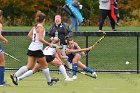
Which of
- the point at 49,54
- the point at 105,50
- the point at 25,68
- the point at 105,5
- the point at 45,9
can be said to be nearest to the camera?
the point at 25,68

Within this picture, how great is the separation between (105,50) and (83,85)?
660 centimetres

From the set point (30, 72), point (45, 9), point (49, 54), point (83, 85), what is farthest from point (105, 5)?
point (45, 9)

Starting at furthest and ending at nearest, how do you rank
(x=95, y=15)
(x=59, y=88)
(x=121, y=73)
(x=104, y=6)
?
(x=95, y=15) < (x=104, y=6) < (x=121, y=73) < (x=59, y=88)

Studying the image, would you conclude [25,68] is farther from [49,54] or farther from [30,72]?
[49,54]

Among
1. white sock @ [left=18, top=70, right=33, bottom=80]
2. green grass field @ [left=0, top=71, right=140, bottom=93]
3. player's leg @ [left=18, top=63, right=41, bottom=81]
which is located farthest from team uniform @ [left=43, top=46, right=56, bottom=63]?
white sock @ [left=18, top=70, right=33, bottom=80]

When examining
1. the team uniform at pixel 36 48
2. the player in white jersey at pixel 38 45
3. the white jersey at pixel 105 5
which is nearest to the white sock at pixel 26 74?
the player in white jersey at pixel 38 45

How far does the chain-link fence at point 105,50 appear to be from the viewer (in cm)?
2291

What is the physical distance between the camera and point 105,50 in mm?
23859

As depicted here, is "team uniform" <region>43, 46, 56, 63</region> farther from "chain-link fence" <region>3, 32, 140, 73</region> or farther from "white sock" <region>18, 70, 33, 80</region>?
"chain-link fence" <region>3, 32, 140, 73</region>

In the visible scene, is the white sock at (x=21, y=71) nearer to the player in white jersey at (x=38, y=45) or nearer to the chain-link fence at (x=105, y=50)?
the player in white jersey at (x=38, y=45)

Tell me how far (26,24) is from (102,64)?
416 inches

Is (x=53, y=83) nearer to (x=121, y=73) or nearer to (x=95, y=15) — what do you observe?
(x=121, y=73)

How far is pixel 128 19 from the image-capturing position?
36000mm

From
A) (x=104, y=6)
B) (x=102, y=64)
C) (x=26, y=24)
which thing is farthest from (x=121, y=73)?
(x=26, y=24)
